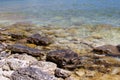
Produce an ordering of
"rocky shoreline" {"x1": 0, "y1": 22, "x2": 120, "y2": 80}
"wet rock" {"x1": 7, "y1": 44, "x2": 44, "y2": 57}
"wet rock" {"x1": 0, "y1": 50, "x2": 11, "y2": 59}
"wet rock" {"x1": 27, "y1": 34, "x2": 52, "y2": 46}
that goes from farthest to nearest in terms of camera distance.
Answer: "wet rock" {"x1": 27, "y1": 34, "x2": 52, "y2": 46} → "wet rock" {"x1": 7, "y1": 44, "x2": 44, "y2": 57} → "wet rock" {"x1": 0, "y1": 50, "x2": 11, "y2": 59} → "rocky shoreline" {"x1": 0, "y1": 22, "x2": 120, "y2": 80}

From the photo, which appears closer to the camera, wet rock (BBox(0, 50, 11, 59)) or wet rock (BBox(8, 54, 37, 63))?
wet rock (BBox(8, 54, 37, 63))

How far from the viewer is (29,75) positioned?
7.46 meters

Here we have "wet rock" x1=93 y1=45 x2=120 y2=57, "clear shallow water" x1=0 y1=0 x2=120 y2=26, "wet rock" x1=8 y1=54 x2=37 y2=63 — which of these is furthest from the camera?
"clear shallow water" x1=0 y1=0 x2=120 y2=26

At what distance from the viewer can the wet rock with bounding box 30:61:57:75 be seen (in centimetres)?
839

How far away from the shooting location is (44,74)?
24.9 feet

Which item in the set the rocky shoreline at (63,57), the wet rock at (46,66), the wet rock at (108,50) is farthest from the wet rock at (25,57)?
the wet rock at (108,50)

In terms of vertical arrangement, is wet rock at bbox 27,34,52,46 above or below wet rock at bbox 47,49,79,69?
below

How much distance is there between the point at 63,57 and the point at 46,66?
0.89 meters

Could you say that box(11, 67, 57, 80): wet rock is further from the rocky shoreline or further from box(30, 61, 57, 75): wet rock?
box(30, 61, 57, 75): wet rock

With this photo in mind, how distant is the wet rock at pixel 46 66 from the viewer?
839cm

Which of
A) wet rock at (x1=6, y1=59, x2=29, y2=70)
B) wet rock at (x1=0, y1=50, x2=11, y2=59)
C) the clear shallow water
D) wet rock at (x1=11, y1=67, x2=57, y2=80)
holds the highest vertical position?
wet rock at (x1=11, y1=67, x2=57, y2=80)

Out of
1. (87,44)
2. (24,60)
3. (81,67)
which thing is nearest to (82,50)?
(87,44)

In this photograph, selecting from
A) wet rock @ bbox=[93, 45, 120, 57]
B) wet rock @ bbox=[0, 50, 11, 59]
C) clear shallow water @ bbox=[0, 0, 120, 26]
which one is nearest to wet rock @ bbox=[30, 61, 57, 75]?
wet rock @ bbox=[0, 50, 11, 59]

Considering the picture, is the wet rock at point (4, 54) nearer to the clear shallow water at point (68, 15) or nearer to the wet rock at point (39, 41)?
the wet rock at point (39, 41)
